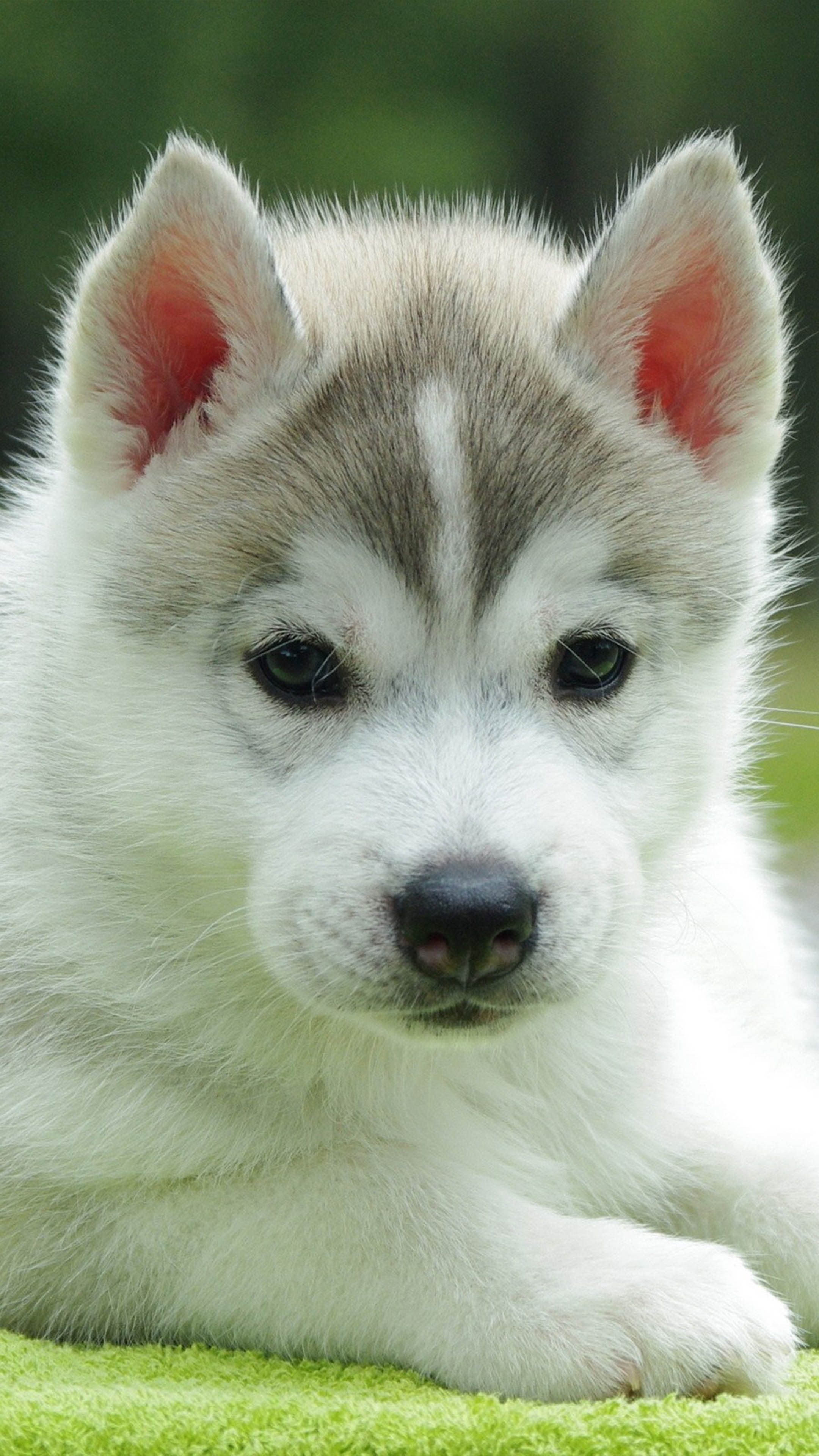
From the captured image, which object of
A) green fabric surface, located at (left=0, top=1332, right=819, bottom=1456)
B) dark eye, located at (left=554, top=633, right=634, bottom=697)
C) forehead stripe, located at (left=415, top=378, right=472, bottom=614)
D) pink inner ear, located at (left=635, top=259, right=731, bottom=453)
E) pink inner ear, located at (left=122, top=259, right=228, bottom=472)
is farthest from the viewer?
pink inner ear, located at (left=635, top=259, right=731, bottom=453)

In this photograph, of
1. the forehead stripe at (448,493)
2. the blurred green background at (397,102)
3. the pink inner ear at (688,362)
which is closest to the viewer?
the forehead stripe at (448,493)

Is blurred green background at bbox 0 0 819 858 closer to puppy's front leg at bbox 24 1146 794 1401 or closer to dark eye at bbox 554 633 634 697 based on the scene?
dark eye at bbox 554 633 634 697

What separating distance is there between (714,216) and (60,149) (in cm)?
1415

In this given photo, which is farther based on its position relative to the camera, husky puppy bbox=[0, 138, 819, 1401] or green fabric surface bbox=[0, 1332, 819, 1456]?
husky puppy bbox=[0, 138, 819, 1401]

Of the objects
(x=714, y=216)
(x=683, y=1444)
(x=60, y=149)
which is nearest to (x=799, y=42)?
(x=60, y=149)

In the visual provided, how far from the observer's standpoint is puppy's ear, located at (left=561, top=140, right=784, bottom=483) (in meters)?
3.31

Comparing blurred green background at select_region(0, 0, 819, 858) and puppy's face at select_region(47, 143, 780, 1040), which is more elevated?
blurred green background at select_region(0, 0, 819, 858)

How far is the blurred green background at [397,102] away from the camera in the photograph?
16.2 meters

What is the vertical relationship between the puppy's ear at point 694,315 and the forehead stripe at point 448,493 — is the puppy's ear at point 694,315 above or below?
above

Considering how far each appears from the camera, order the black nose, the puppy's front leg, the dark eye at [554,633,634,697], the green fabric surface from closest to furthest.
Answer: the green fabric surface → the black nose → the puppy's front leg → the dark eye at [554,633,634,697]

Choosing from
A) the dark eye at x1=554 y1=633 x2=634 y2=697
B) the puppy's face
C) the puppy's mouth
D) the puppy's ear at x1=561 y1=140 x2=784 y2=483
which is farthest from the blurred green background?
the puppy's mouth

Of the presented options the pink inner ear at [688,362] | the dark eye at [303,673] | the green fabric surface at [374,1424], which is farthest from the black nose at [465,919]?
the pink inner ear at [688,362]

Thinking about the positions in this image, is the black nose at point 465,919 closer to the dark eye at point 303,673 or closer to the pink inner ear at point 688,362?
the dark eye at point 303,673

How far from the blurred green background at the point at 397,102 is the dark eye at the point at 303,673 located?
438 inches
